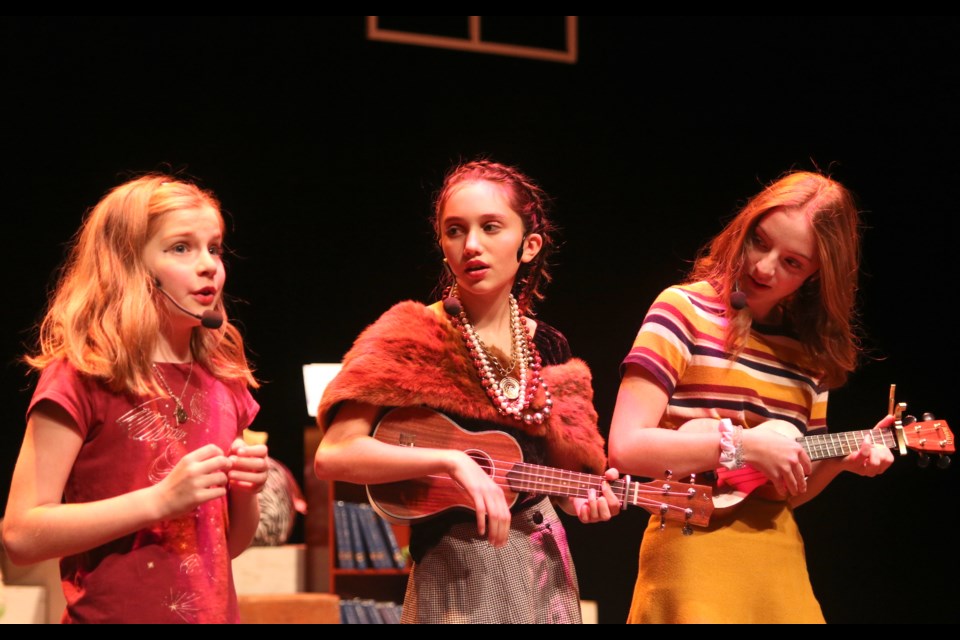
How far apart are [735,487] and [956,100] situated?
250cm

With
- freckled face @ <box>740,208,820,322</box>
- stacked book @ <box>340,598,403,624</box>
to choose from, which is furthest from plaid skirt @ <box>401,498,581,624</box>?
stacked book @ <box>340,598,403,624</box>

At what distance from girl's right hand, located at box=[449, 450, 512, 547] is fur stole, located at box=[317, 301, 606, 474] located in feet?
0.59

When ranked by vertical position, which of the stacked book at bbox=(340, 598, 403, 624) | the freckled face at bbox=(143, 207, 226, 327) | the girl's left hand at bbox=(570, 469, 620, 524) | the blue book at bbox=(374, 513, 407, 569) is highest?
the freckled face at bbox=(143, 207, 226, 327)

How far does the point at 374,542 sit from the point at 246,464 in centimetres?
233

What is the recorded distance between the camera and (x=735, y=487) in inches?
88.2

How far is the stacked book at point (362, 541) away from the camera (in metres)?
4.06

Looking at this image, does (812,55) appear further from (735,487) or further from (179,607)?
(179,607)

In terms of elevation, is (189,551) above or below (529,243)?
below

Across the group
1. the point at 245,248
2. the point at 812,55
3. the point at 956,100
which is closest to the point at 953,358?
the point at 956,100

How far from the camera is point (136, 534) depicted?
1865 millimetres

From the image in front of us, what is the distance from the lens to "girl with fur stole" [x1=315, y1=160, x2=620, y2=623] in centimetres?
199

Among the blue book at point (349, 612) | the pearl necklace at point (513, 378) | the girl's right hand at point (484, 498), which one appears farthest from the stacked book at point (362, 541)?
the girl's right hand at point (484, 498)

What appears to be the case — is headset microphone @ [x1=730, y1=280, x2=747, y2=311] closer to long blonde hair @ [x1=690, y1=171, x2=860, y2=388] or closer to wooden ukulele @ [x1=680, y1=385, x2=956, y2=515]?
long blonde hair @ [x1=690, y1=171, x2=860, y2=388]

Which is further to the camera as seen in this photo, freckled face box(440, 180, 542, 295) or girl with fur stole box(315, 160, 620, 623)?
freckled face box(440, 180, 542, 295)
